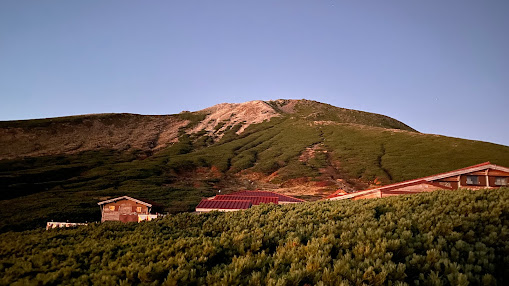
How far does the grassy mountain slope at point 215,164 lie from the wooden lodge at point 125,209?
10.6 m

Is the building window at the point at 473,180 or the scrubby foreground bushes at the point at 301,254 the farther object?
the building window at the point at 473,180

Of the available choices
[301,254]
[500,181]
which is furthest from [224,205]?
[301,254]

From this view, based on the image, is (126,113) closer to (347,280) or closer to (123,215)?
(123,215)

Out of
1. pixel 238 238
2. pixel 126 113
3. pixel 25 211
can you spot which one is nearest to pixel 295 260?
pixel 238 238

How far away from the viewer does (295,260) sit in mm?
8094

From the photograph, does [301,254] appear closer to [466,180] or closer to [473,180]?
[466,180]

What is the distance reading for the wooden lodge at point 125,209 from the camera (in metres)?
43.9

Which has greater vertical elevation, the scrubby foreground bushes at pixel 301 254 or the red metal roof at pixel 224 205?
the scrubby foreground bushes at pixel 301 254

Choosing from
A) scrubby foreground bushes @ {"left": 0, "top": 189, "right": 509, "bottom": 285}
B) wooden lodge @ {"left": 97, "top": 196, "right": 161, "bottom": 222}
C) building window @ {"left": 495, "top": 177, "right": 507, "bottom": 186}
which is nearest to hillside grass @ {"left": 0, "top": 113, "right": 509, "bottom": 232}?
wooden lodge @ {"left": 97, "top": 196, "right": 161, "bottom": 222}

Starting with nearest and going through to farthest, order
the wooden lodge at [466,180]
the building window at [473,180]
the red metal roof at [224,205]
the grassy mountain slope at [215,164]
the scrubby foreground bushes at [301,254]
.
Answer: the scrubby foreground bushes at [301,254] < the wooden lodge at [466,180] < the building window at [473,180] < the red metal roof at [224,205] < the grassy mountain slope at [215,164]

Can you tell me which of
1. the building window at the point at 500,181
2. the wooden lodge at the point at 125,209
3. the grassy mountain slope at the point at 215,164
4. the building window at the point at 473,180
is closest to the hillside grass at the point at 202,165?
the grassy mountain slope at the point at 215,164

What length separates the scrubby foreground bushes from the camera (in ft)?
23.5

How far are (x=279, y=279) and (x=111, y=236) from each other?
26.5ft

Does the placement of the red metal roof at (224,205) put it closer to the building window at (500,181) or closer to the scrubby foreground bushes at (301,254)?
the scrubby foreground bushes at (301,254)
